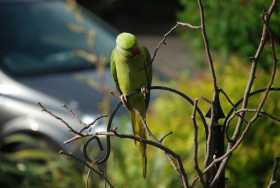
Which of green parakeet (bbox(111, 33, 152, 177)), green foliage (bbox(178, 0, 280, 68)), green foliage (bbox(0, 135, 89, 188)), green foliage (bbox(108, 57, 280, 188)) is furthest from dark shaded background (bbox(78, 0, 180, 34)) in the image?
green parakeet (bbox(111, 33, 152, 177))

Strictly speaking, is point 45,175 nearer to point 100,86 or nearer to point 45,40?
point 100,86

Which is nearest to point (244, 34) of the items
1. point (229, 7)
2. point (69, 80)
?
point (229, 7)

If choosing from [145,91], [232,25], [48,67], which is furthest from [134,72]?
[48,67]

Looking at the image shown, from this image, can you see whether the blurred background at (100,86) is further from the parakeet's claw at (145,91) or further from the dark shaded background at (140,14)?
the dark shaded background at (140,14)

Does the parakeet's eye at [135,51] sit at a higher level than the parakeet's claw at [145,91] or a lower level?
higher

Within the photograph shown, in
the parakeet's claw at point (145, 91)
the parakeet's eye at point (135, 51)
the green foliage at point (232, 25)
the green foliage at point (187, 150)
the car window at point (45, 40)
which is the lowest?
the parakeet's claw at point (145, 91)

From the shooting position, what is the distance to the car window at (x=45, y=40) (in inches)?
245

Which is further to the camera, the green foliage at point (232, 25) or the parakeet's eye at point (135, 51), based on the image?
the green foliage at point (232, 25)

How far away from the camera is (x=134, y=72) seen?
166 cm

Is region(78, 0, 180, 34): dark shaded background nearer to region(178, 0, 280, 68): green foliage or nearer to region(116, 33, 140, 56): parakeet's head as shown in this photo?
region(178, 0, 280, 68): green foliage

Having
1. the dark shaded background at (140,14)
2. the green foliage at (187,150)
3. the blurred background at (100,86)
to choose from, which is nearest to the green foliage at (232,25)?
the blurred background at (100,86)

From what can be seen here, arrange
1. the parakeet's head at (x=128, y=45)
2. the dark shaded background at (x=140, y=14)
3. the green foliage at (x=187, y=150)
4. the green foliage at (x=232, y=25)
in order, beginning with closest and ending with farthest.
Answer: the parakeet's head at (x=128, y=45)
the green foliage at (x=187, y=150)
the green foliage at (x=232, y=25)
the dark shaded background at (x=140, y=14)

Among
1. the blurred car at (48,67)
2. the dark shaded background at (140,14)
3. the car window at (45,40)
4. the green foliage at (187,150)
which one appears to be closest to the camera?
the green foliage at (187,150)

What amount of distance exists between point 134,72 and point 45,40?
486cm
